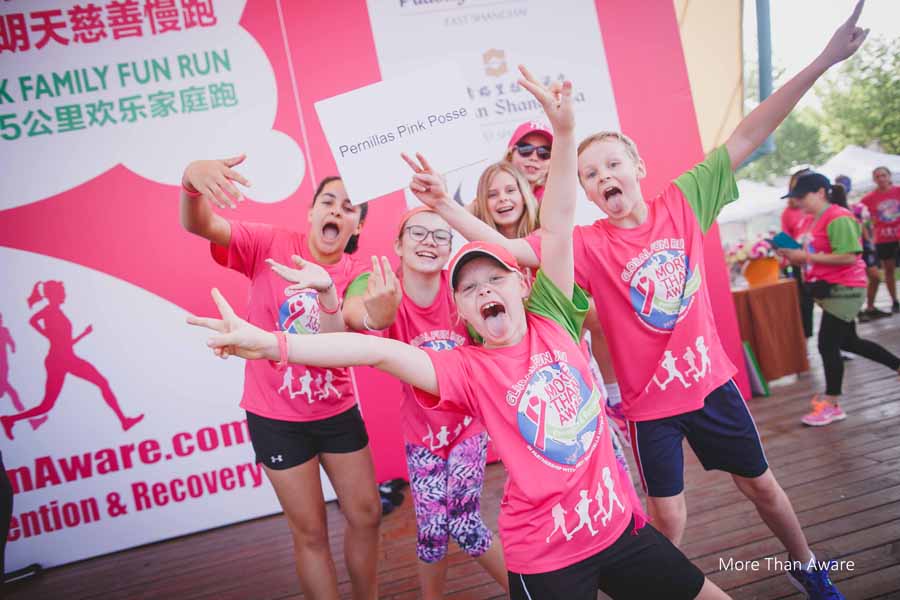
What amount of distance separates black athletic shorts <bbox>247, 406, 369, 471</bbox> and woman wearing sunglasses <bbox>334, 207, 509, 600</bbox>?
0.24 m

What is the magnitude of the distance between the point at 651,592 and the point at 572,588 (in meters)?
0.22

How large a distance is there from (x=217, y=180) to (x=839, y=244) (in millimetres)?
3980

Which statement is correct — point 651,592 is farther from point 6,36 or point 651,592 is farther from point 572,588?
point 6,36

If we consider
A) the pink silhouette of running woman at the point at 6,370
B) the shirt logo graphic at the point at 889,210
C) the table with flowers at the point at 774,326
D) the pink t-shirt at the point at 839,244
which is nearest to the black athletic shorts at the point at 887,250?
the shirt logo graphic at the point at 889,210

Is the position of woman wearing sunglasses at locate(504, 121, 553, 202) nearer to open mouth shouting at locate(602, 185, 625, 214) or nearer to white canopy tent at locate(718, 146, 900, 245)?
open mouth shouting at locate(602, 185, 625, 214)

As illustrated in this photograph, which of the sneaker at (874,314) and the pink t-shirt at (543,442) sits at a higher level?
the pink t-shirt at (543,442)

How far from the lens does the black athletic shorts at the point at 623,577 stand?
4.56 feet

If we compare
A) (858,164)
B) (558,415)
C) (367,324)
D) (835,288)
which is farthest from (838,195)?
(858,164)

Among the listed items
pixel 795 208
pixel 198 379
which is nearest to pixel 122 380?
pixel 198 379

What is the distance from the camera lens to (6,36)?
345 centimetres

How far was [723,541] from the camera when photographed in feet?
8.30

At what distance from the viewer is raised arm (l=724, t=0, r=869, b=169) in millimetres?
1780

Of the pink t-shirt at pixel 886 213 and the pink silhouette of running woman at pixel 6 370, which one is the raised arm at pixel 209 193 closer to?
the pink silhouette of running woman at pixel 6 370

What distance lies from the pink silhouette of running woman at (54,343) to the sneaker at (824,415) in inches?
192
